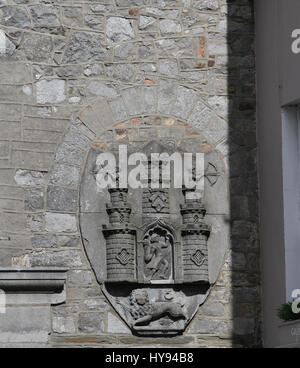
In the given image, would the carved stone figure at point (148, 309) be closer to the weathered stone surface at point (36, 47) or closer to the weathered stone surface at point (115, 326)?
the weathered stone surface at point (115, 326)

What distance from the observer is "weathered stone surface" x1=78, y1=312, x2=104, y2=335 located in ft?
25.2

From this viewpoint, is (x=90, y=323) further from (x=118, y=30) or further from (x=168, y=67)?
(x=118, y=30)

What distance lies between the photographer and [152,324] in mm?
7727

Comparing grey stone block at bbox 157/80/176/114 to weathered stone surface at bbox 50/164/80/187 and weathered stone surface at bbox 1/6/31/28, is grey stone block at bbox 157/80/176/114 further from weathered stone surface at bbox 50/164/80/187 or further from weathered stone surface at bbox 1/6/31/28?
weathered stone surface at bbox 1/6/31/28

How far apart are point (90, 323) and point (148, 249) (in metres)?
0.65

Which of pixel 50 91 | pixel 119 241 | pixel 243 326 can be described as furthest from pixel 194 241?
pixel 50 91

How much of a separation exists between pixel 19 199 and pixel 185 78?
1.50m

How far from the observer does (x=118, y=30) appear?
812 centimetres

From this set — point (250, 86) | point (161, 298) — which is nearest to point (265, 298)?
point (161, 298)

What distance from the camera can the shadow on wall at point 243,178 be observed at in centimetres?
793

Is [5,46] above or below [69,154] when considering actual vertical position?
above

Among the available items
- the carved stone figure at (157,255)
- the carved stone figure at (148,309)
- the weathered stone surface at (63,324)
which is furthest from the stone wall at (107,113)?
the carved stone figure at (157,255)

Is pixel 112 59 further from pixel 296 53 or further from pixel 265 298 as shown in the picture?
pixel 265 298

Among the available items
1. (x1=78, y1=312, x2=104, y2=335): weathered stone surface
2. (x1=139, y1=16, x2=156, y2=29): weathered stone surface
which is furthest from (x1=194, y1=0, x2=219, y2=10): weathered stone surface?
(x1=78, y1=312, x2=104, y2=335): weathered stone surface
